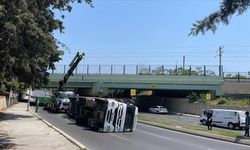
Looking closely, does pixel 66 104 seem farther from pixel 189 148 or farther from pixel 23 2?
pixel 23 2

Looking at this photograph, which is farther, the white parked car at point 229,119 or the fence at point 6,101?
the fence at point 6,101

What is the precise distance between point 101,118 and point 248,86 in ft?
185

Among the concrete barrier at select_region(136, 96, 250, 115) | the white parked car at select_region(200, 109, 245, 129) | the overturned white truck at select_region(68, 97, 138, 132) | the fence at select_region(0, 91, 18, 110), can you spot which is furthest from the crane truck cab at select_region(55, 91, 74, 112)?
the concrete barrier at select_region(136, 96, 250, 115)

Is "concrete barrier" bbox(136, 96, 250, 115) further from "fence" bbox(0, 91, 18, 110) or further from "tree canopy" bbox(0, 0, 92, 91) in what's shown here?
"tree canopy" bbox(0, 0, 92, 91)

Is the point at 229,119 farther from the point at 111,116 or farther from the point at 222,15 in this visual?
the point at 222,15

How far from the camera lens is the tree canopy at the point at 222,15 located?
10250mm

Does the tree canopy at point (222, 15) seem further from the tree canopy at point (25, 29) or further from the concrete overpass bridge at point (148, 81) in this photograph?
the concrete overpass bridge at point (148, 81)

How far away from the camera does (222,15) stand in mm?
10758

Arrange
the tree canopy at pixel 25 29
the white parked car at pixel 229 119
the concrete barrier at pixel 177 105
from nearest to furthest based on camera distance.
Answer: the tree canopy at pixel 25 29 → the white parked car at pixel 229 119 → the concrete barrier at pixel 177 105

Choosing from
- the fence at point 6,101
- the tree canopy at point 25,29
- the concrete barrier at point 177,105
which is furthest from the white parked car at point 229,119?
the tree canopy at point 25,29

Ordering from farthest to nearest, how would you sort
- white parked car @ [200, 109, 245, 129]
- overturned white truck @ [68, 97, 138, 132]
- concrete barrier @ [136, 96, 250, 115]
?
concrete barrier @ [136, 96, 250, 115] → white parked car @ [200, 109, 245, 129] → overturned white truck @ [68, 97, 138, 132]

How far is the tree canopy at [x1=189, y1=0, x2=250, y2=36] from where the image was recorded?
33.6 feet

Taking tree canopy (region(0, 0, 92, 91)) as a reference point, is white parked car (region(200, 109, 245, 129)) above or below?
below

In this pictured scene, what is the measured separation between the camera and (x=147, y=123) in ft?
149
